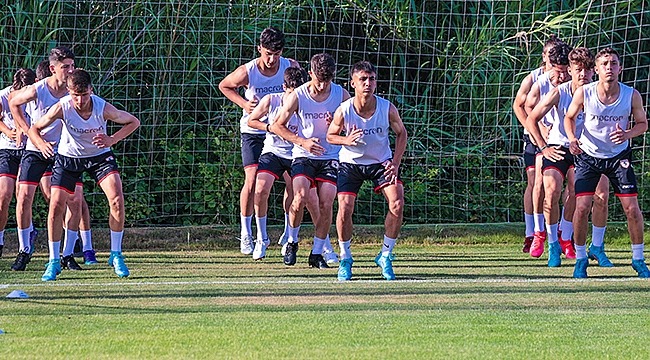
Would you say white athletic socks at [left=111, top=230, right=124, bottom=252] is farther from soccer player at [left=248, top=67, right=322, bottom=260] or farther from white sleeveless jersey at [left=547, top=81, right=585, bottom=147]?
white sleeveless jersey at [left=547, top=81, right=585, bottom=147]

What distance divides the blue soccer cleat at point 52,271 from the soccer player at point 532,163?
Result: 15.8ft

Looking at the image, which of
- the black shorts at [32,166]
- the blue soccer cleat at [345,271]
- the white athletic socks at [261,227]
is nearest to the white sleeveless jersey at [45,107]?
the black shorts at [32,166]

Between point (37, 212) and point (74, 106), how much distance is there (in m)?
4.27

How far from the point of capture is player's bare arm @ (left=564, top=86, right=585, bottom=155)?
11.8m

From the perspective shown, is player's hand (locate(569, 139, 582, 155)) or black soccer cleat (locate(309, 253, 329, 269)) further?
black soccer cleat (locate(309, 253, 329, 269))

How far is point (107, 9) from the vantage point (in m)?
16.3

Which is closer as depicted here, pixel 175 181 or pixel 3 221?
pixel 3 221

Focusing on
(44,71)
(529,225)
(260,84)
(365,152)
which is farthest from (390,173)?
(44,71)

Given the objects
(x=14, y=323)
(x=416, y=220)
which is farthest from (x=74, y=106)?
(x=416, y=220)

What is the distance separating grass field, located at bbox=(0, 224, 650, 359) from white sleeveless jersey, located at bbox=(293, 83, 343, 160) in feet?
3.59

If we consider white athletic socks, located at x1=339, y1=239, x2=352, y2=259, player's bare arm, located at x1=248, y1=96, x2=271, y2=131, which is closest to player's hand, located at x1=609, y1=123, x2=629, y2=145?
white athletic socks, located at x1=339, y1=239, x2=352, y2=259

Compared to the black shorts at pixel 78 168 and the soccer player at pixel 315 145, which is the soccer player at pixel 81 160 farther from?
the soccer player at pixel 315 145

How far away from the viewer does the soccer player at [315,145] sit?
12516mm

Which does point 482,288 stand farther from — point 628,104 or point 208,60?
point 208,60
